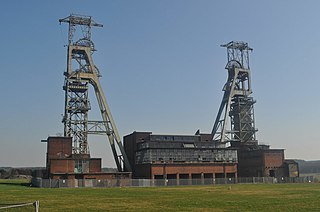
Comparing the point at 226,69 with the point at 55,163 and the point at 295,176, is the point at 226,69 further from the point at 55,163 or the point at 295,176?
the point at 55,163

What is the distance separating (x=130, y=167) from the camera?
8944cm

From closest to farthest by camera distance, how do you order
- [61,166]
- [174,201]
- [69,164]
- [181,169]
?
[174,201] → [61,166] → [69,164] → [181,169]

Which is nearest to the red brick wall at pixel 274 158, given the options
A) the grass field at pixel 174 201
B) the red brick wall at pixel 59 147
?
the red brick wall at pixel 59 147

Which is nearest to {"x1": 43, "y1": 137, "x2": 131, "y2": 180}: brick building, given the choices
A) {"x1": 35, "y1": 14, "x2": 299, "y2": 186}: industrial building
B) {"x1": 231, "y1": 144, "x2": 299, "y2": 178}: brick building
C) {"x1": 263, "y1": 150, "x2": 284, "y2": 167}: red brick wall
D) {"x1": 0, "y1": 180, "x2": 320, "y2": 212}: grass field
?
{"x1": 35, "y1": 14, "x2": 299, "y2": 186}: industrial building

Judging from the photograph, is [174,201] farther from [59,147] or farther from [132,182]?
[59,147]

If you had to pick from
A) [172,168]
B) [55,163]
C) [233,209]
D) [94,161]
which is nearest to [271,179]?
[172,168]

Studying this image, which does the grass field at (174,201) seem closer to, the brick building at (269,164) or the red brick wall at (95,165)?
the red brick wall at (95,165)

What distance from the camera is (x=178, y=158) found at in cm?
8619

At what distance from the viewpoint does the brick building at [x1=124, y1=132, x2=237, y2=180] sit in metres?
83.8

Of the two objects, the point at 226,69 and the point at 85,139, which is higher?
the point at 226,69

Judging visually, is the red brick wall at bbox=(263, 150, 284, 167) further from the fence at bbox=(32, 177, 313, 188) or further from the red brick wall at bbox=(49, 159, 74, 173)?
the red brick wall at bbox=(49, 159, 74, 173)

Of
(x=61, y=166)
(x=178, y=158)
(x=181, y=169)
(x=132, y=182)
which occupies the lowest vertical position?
(x=132, y=182)

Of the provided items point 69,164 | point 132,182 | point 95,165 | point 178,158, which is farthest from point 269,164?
point 69,164

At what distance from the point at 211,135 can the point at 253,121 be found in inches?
486
